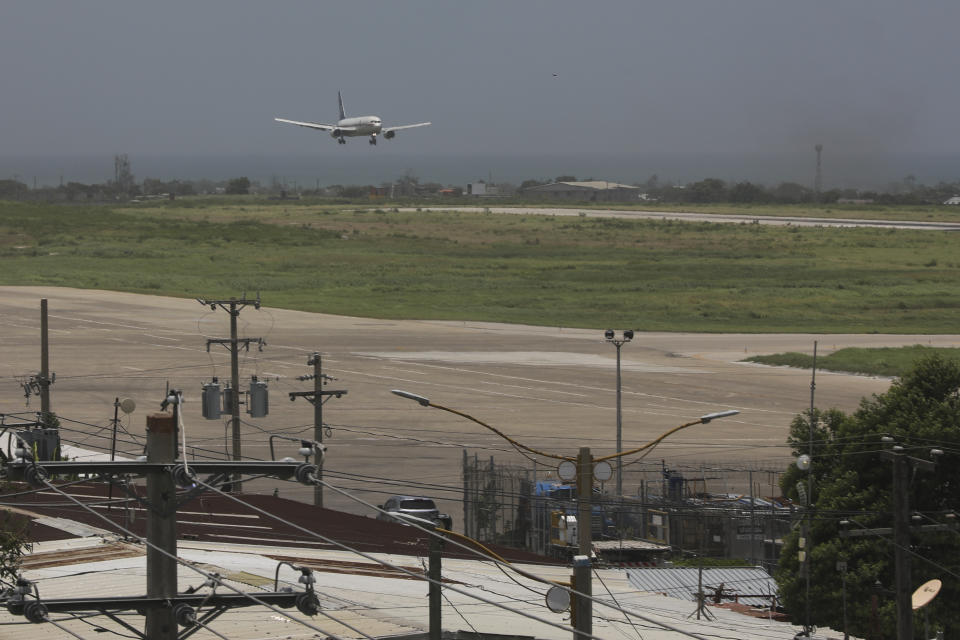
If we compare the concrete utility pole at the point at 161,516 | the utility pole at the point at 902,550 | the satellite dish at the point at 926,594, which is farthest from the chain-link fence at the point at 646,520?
the concrete utility pole at the point at 161,516

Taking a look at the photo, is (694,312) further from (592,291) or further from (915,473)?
(915,473)

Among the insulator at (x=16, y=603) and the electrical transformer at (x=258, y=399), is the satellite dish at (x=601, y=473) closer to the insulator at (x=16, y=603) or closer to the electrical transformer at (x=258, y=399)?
the insulator at (x=16, y=603)

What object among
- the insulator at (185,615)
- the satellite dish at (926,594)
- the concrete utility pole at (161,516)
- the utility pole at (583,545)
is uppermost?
the concrete utility pole at (161,516)

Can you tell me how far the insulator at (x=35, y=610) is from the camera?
45.8ft

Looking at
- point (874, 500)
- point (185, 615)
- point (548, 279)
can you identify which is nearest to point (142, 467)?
point (185, 615)

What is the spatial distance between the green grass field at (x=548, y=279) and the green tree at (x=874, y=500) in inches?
2752

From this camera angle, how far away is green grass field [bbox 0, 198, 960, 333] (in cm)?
12300

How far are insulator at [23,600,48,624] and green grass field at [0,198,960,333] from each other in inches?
4001

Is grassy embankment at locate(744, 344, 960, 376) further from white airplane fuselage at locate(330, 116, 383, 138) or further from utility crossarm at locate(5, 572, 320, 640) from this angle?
utility crossarm at locate(5, 572, 320, 640)

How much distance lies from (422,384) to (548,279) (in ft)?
253

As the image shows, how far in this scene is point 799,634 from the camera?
117 ft

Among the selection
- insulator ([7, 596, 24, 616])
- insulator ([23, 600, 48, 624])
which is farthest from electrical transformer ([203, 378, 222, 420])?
insulator ([23, 600, 48, 624])

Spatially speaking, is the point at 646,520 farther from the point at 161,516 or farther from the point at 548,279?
the point at 548,279

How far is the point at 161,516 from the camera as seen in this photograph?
571 inches
